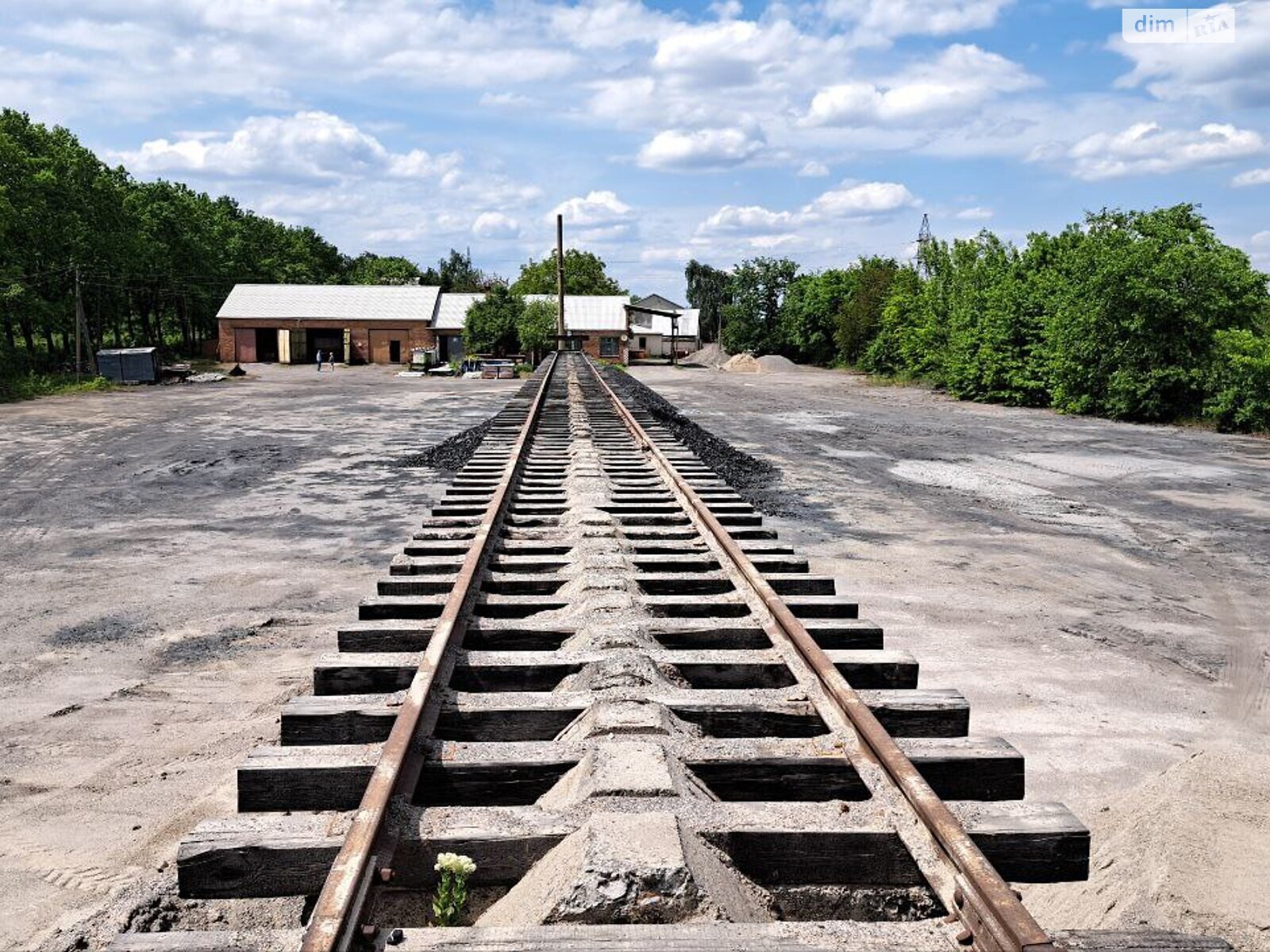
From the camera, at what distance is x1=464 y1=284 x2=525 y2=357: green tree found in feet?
183

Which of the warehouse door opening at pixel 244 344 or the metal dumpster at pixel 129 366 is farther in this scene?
the warehouse door opening at pixel 244 344

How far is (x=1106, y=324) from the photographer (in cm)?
→ 2700

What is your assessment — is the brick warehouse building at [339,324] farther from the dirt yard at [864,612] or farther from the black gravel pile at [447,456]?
the black gravel pile at [447,456]

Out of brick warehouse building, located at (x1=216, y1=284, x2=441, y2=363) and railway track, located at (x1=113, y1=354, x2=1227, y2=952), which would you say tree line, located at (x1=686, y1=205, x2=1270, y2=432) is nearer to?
railway track, located at (x1=113, y1=354, x2=1227, y2=952)

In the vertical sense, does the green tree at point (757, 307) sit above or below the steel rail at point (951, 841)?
above

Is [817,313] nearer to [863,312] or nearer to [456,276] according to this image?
[863,312]

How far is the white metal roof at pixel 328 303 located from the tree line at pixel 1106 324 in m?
33.3

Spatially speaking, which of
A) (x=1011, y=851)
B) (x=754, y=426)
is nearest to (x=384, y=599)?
(x=1011, y=851)

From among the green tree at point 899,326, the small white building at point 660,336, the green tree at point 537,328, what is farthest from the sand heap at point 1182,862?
the small white building at point 660,336

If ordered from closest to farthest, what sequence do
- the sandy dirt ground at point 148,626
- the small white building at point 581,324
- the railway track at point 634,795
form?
the railway track at point 634,795, the sandy dirt ground at point 148,626, the small white building at point 581,324

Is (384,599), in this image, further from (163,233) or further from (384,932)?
(163,233)

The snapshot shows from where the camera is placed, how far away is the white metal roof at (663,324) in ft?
268

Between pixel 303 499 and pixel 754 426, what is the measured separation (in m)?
12.8

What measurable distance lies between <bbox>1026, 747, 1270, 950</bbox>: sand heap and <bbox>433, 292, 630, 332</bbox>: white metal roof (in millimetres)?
61387
